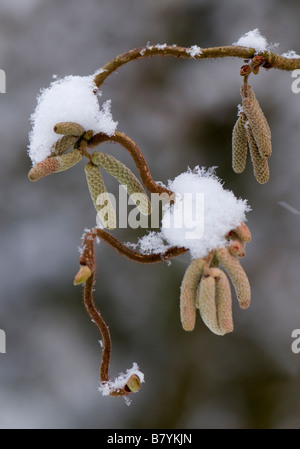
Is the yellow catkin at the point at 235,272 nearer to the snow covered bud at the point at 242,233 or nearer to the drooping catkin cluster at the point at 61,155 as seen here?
the snow covered bud at the point at 242,233

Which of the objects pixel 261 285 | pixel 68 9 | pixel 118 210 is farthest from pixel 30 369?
pixel 68 9

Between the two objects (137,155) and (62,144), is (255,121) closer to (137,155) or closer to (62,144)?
(137,155)

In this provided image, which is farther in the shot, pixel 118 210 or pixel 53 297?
pixel 53 297

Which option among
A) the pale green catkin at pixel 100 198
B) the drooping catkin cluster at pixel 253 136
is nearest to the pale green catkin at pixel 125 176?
the pale green catkin at pixel 100 198

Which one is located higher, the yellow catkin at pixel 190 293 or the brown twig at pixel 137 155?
the brown twig at pixel 137 155

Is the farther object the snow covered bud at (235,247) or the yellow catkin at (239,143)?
the yellow catkin at (239,143)

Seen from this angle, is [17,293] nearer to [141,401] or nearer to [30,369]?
[30,369]
